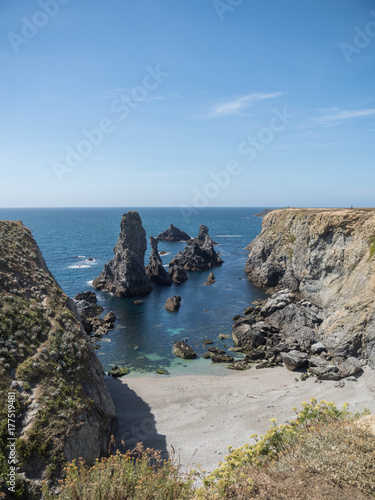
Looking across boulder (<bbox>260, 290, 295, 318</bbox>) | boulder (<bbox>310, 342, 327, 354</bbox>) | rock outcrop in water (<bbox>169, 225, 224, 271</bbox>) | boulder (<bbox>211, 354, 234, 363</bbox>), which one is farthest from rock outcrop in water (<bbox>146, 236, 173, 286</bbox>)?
boulder (<bbox>310, 342, 327, 354</bbox>)

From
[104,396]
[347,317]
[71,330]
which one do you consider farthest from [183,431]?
[347,317]

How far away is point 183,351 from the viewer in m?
36.2

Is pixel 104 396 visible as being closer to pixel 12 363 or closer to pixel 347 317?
pixel 12 363

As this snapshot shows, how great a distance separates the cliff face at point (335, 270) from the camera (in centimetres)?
3094

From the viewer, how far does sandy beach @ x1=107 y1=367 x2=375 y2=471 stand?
64.7 feet

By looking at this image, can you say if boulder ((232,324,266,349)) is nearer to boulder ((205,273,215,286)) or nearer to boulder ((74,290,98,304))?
boulder ((74,290,98,304))

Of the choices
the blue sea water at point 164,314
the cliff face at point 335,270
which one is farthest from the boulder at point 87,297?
the cliff face at point 335,270

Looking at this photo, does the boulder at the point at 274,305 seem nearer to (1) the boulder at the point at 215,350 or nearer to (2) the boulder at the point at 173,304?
(1) the boulder at the point at 215,350

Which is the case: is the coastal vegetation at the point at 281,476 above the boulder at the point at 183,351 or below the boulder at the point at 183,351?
above

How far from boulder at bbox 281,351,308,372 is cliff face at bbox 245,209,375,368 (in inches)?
125
